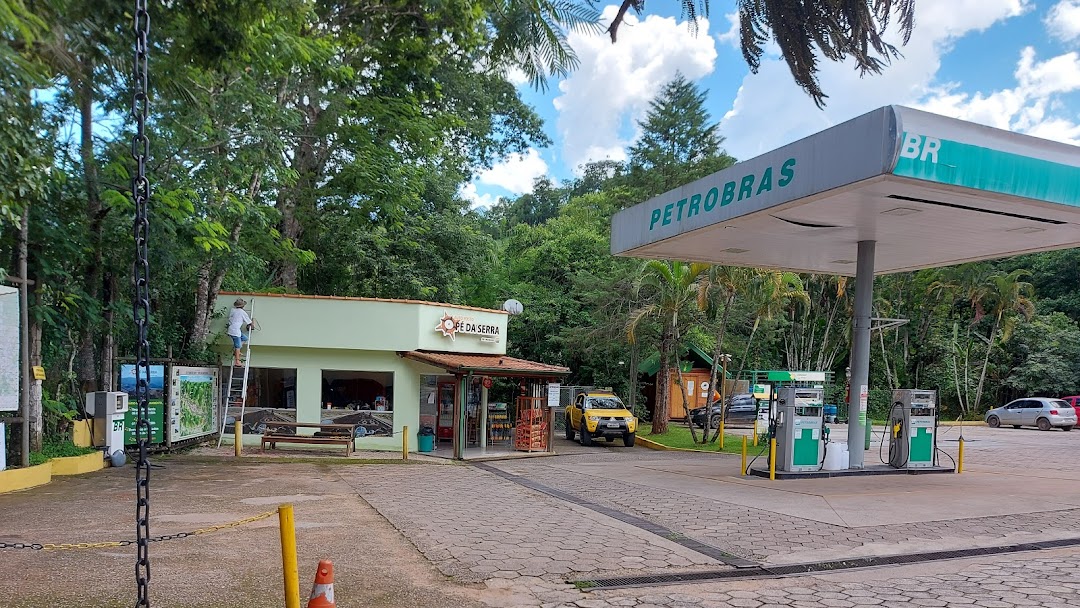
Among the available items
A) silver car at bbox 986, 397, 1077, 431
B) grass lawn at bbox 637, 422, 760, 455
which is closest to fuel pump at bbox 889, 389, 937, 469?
grass lawn at bbox 637, 422, 760, 455

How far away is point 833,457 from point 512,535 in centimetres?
876

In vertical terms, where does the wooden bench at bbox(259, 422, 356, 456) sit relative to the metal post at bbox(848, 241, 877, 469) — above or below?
below

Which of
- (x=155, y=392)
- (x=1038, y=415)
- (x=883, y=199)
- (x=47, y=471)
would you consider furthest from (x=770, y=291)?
(x=47, y=471)

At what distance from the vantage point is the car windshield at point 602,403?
25.3 meters

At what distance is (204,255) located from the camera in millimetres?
15805

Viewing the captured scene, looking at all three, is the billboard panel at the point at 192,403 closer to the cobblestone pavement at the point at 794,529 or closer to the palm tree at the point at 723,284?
the cobblestone pavement at the point at 794,529

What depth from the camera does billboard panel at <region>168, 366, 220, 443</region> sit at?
17.0 metres

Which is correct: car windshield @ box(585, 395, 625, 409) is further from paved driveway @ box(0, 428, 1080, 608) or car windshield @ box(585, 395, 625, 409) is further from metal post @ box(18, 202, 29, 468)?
metal post @ box(18, 202, 29, 468)

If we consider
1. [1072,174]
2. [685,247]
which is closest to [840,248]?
[685,247]

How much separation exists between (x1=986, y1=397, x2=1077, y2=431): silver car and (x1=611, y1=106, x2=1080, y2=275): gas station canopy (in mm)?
19004

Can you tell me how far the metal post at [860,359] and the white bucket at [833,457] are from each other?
21.2 inches

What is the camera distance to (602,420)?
24.4m

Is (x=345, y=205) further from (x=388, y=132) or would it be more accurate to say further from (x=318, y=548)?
(x=318, y=548)

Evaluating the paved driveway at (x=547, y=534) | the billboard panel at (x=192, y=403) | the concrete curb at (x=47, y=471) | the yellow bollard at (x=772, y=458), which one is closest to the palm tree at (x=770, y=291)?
the paved driveway at (x=547, y=534)
